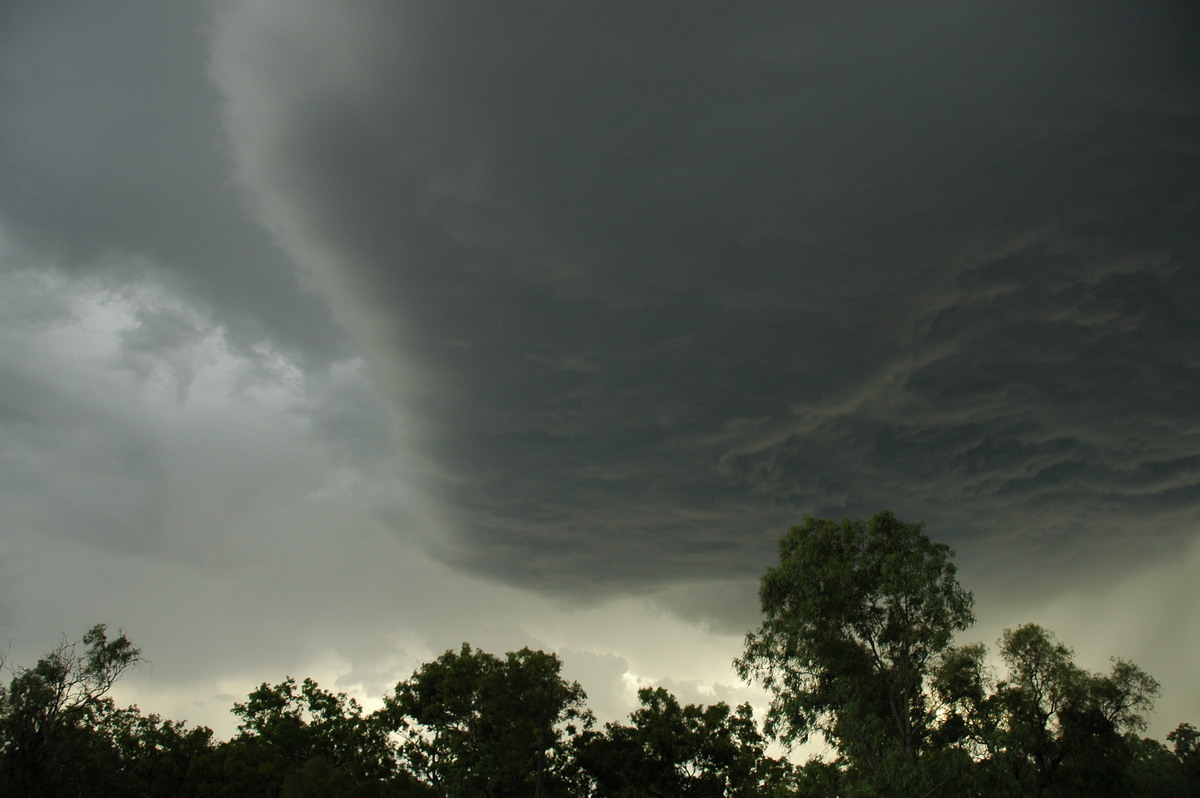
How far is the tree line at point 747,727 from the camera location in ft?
105

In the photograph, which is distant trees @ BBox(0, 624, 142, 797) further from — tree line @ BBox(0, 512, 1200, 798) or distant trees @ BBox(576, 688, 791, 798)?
distant trees @ BBox(576, 688, 791, 798)

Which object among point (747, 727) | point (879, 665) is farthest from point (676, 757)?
point (879, 665)

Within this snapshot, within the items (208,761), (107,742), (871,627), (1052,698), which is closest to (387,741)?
(208,761)

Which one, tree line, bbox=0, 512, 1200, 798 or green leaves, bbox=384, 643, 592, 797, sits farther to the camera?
green leaves, bbox=384, 643, 592, 797

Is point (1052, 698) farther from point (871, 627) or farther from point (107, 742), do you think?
point (107, 742)

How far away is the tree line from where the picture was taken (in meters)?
32.0

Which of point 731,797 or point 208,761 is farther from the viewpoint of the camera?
point 731,797

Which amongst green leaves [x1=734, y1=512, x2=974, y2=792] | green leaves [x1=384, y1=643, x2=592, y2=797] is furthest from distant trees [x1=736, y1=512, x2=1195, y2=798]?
green leaves [x1=384, y1=643, x2=592, y2=797]

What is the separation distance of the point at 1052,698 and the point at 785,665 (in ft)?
70.8

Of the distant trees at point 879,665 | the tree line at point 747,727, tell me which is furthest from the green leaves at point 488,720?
the distant trees at point 879,665

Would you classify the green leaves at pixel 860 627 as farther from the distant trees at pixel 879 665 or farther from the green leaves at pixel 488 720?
the green leaves at pixel 488 720

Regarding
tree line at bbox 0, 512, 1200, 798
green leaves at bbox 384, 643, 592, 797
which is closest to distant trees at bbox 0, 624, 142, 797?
tree line at bbox 0, 512, 1200, 798

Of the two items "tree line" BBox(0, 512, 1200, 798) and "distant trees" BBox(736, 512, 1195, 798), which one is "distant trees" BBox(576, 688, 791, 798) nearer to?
"tree line" BBox(0, 512, 1200, 798)

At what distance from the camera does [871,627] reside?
33344mm
